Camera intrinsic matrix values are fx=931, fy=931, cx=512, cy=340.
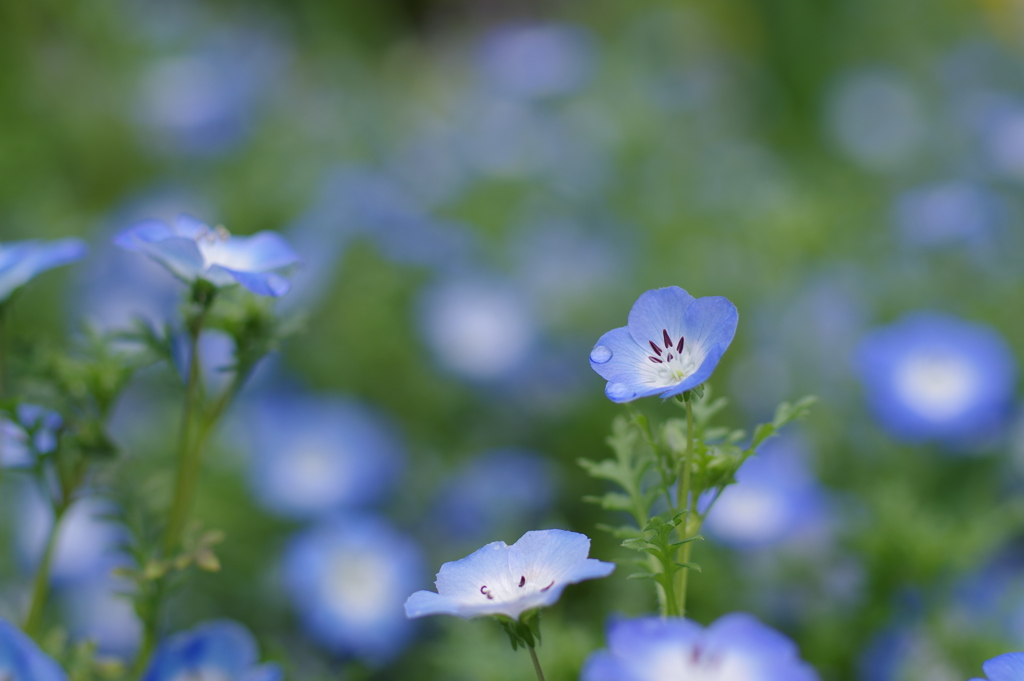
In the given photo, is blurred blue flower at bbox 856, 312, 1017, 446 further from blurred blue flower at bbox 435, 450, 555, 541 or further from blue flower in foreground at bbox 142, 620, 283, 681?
blue flower in foreground at bbox 142, 620, 283, 681

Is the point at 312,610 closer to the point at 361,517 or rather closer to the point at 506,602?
the point at 361,517

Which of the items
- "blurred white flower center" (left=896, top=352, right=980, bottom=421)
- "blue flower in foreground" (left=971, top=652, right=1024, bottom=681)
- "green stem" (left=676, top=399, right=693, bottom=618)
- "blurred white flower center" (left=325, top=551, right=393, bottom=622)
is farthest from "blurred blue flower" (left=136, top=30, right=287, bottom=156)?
"blue flower in foreground" (left=971, top=652, right=1024, bottom=681)

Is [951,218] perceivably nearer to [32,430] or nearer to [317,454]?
[317,454]

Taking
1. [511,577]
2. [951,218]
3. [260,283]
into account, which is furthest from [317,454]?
[951,218]

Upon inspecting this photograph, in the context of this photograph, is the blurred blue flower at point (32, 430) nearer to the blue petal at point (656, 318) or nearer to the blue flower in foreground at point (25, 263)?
the blue flower in foreground at point (25, 263)

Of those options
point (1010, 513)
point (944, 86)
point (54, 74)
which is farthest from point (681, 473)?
point (944, 86)

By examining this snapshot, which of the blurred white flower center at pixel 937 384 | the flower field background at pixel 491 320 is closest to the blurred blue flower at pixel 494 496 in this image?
the flower field background at pixel 491 320
